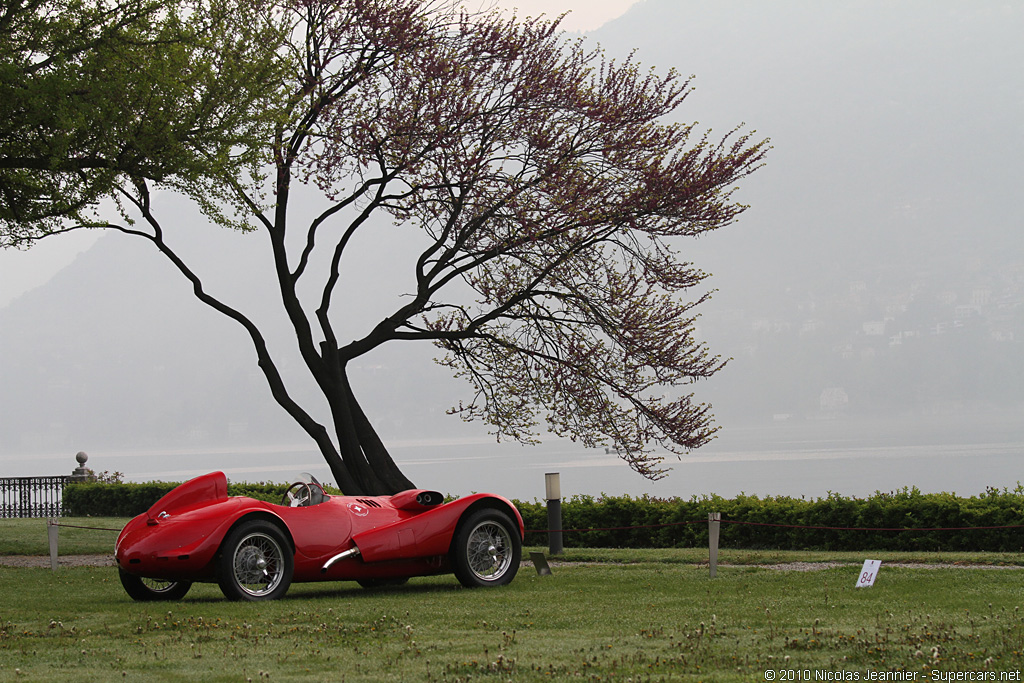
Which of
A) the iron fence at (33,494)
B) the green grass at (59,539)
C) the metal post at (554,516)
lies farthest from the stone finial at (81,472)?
the metal post at (554,516)


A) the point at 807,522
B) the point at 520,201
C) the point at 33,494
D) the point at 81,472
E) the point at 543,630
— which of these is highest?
the point at 520,201

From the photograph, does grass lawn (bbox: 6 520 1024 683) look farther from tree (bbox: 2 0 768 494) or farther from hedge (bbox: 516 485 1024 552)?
tree (bbox: 2 0 768 494)

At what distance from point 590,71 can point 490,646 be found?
53.2ft

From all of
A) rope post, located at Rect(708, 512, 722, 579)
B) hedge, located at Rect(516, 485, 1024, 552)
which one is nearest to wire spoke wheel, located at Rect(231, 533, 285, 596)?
rope post, located at Rect(708, 512, 722, 579)

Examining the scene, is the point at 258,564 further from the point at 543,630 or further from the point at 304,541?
the point at 543,630

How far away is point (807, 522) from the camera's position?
1767cm

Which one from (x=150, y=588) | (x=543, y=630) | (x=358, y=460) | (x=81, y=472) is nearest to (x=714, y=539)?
(x=543, y=630)

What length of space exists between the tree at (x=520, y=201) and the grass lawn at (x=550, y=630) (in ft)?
27.9

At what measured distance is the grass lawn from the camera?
688 cm

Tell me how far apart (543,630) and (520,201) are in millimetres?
12742

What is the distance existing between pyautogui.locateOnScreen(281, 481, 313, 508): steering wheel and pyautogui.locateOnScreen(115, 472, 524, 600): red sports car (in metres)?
0.01

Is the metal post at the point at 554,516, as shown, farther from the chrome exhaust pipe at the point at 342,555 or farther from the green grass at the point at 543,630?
the chrome exhaust pipe at the point at 342,555

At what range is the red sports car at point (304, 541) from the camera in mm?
10758

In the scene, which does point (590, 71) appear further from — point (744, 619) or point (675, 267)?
point (744, 619)
